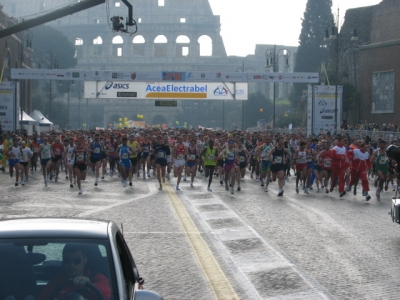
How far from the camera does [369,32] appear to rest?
73.4 metres

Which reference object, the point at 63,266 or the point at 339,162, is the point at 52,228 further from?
the point at 339,162

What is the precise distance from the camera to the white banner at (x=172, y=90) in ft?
152

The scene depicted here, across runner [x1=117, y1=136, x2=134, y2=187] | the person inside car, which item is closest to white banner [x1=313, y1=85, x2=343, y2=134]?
runner [x1=117, y1=136, x2=134, y2=187]

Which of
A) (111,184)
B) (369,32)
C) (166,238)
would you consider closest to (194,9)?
(369,32)

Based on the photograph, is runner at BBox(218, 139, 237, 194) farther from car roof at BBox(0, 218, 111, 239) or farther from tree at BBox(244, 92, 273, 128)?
tree at BBox(244, 92, 273, 128)

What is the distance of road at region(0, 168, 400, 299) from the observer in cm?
851

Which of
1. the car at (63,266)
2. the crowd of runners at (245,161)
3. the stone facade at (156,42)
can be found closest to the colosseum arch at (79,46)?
the stone facade at (156,42)

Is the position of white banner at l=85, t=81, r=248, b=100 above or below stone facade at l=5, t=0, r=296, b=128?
below

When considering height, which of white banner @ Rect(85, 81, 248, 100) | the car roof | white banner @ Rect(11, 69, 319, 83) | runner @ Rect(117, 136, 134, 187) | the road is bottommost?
the road

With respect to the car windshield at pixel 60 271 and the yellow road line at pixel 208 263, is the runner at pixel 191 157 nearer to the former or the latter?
the yellow road line at pixel 208 263

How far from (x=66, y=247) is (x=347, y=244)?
25.5ft

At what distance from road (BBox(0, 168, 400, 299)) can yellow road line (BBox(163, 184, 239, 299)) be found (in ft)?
0.04

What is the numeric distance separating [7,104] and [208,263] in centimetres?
3147

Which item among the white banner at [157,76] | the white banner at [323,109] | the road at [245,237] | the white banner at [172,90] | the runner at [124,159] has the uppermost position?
the white banner at [157,76]
